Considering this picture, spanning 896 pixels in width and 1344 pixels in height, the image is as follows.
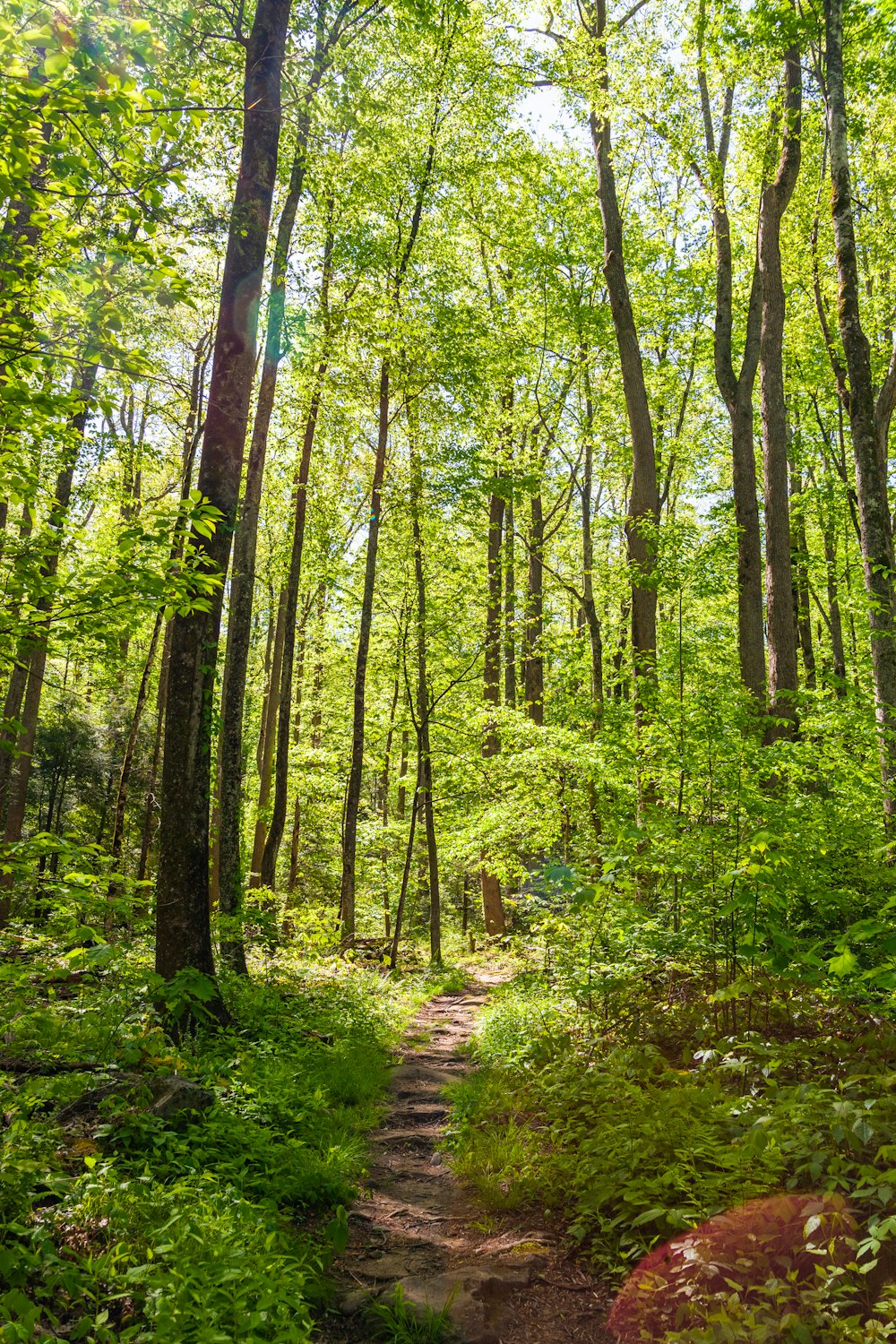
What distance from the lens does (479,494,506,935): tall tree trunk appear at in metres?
16.5

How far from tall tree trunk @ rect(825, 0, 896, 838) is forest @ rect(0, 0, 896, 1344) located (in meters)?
0.06

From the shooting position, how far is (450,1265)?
3688 mm

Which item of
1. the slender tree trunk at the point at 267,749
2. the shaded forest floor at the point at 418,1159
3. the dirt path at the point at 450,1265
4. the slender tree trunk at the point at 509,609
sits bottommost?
the dirt path at the point at 450,1265

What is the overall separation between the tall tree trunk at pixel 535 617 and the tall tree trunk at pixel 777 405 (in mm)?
5816

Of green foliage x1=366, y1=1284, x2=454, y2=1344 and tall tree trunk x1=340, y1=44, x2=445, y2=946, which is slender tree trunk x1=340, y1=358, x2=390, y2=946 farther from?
green foliage x1=366, y1=1284, x2=454, y2=1344

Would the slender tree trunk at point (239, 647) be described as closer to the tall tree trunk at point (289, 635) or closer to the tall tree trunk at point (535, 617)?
the tall tree trunk at point (289, 635)

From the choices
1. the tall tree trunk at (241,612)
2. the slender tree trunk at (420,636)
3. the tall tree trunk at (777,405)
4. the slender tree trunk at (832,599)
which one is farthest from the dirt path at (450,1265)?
the slender tree trunk at (832,599)

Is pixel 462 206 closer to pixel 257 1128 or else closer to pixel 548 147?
pixel 548 147

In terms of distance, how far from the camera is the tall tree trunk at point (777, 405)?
10.8 m

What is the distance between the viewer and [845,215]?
8695 mm

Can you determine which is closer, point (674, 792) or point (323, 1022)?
point (323, 1022)

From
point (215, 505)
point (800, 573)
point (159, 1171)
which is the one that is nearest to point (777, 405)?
point (800, 573)

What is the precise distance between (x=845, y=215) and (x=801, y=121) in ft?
15.5

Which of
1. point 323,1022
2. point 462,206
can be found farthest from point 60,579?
point 462,206
